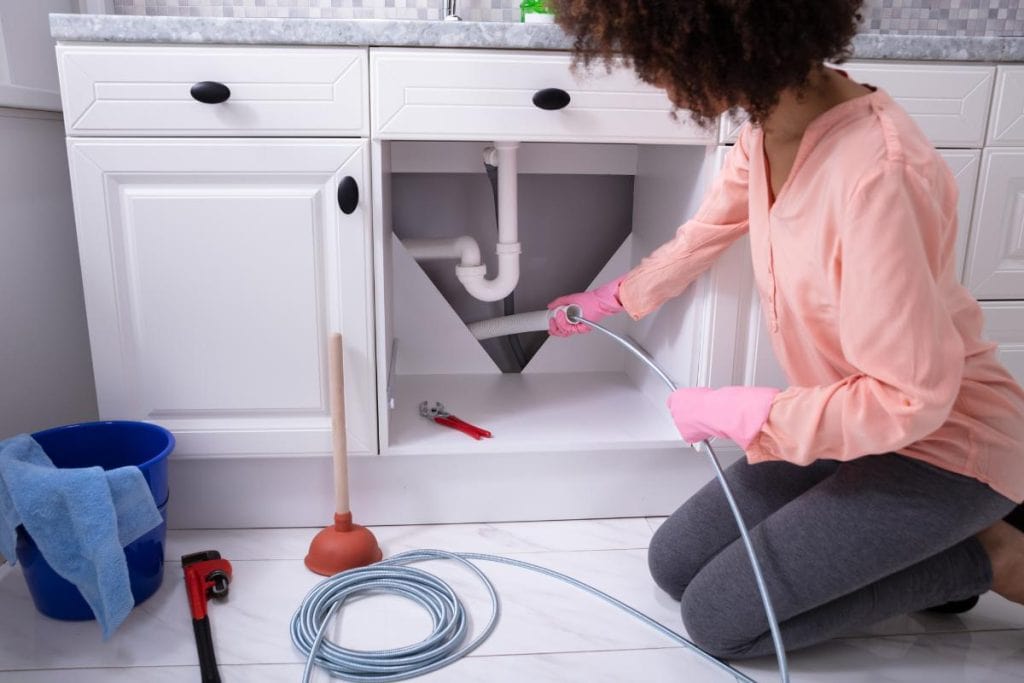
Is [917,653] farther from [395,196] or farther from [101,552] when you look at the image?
[395,196]

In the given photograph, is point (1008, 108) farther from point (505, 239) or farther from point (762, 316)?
point (505, 239)

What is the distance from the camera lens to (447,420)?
152 cm

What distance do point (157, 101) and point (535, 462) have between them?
2.90ft

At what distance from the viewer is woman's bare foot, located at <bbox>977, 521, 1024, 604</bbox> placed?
3.65ft

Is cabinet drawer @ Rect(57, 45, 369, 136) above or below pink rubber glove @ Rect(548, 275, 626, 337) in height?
above

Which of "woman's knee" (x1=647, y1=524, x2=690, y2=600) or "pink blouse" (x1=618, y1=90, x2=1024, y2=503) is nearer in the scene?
"pink blouse" (x1=618, y1=90, x2=1024, y2=503)

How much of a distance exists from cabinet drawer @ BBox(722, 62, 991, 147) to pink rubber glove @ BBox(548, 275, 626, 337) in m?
0.33

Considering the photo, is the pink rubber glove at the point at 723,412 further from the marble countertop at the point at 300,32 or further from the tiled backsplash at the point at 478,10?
the tiled backsplash at the point at 478,10

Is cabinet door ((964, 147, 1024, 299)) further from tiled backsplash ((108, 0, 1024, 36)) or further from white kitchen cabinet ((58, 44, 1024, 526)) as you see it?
tiled backsplash ((108, 0, 1024, 36))

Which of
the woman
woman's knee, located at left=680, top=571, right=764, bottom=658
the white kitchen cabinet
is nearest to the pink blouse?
the woman

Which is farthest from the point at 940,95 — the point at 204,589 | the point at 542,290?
the point at 204,589

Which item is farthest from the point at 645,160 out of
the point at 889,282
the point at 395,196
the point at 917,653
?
the point at 917,653

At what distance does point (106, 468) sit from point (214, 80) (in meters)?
0.68

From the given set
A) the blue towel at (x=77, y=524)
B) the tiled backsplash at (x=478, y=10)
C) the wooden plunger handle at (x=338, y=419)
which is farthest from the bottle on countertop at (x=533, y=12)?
the blue towel at (x=77, y=524)
